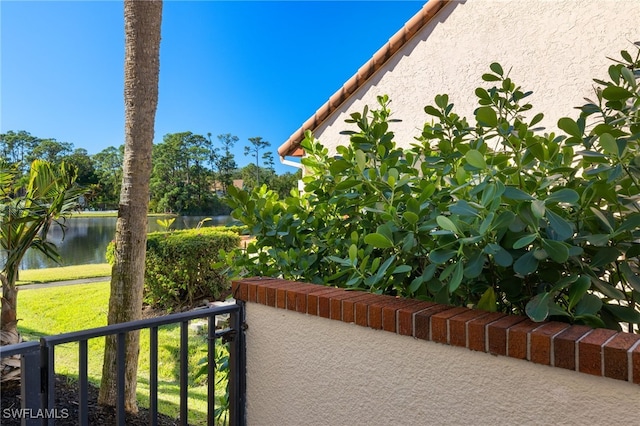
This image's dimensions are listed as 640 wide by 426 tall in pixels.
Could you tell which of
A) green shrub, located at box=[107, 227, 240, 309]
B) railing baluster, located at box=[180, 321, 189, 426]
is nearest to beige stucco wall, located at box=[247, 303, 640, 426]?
railing baluster, located at box=[180, 321, 189, 426]

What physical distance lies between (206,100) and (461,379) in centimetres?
3491

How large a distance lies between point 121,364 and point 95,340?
19.1ft

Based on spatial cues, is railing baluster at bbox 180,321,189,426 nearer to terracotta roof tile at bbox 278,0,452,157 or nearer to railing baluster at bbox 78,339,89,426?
railing baluster at bbox 78,339,89,426

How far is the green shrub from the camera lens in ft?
25.1

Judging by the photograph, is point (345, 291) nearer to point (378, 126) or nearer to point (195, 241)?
point (378, 126)

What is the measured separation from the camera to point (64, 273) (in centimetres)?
1207

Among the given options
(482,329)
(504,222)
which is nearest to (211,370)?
(482,329)

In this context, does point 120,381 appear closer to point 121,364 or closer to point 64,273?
point 121,364

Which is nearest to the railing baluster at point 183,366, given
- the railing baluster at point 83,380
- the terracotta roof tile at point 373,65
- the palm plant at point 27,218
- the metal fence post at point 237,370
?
the metal fence post at point 237,370

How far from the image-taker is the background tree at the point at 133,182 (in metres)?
3.64

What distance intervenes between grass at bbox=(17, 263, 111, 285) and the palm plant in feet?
26.8

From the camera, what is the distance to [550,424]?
1.12 meters

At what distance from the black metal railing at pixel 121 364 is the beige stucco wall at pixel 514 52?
237 cm

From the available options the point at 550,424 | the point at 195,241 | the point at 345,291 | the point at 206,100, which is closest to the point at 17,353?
the point at 345,291
